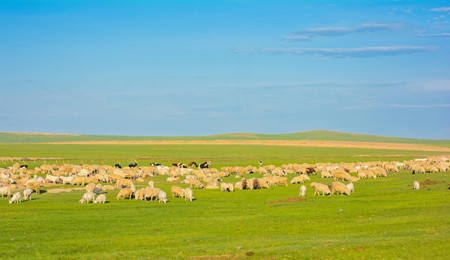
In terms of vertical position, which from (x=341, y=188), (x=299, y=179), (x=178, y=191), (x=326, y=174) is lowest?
(x=178, y=191)

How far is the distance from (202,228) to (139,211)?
6115 millimetres

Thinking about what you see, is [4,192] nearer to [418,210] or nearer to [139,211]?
[139,211]

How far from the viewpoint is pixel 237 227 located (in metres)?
21.2

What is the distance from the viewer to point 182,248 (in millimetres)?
16641

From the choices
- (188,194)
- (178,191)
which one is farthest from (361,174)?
(188,194)

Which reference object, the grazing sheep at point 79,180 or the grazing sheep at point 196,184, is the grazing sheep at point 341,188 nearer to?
the grazing sheep at point 196,184

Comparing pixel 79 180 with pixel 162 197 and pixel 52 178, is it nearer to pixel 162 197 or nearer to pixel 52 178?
pixel 52 178

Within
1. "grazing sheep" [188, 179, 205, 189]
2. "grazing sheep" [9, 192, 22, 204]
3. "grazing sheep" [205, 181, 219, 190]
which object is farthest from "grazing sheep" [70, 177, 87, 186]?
"grazing sheep" [9, 192, 22, 204]

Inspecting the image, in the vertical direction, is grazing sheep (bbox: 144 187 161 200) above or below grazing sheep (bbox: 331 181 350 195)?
below

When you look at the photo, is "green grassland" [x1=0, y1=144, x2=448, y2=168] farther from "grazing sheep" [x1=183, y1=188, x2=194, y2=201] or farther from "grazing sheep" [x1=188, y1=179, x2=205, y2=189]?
"grazing sheep" [x1=183, y1=188, x2=194, y2=201]

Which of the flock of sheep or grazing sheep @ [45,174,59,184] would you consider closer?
the flock of sheep

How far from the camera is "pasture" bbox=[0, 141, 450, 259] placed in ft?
50.8

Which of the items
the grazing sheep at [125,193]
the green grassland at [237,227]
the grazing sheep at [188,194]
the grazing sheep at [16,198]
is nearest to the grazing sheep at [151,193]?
the green grassland at [237,227]

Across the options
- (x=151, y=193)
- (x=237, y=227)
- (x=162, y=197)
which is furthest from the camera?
(x=151, y=193)
